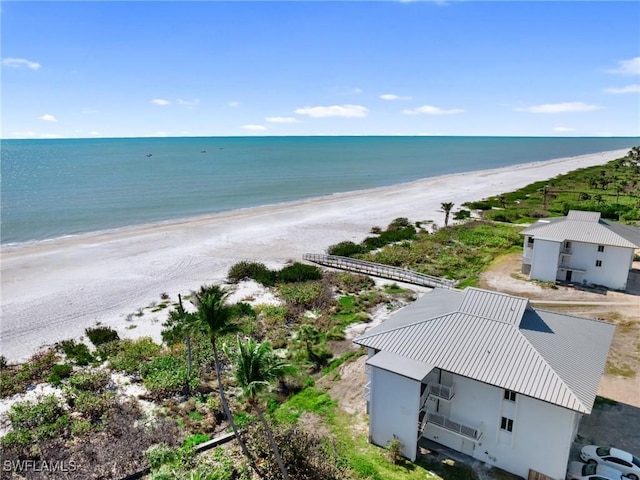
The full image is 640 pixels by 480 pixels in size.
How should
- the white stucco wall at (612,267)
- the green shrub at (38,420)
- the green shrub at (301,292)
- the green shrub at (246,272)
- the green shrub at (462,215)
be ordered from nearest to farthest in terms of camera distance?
the green shrub at (38,420), the green shrub at (301,292), the white stucco wall at (612,267), the green shrub at (246,272), the green shrub at (462,215)

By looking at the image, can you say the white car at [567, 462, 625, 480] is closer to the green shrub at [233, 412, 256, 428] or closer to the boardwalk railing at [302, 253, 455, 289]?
the green shrub at [233, 412, 256, 428]

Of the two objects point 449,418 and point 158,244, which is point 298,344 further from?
point 158,244

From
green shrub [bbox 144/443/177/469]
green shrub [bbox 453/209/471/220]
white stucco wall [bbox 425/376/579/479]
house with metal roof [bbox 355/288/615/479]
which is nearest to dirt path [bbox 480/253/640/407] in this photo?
house with metal roof [bbox 355/288/615/479]

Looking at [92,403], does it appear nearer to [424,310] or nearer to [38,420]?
[38,420]

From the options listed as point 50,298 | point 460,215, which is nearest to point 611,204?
point 460,215

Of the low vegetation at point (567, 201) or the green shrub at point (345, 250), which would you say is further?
the low vegetation at point (567, 201)

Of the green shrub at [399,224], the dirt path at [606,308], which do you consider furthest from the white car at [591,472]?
the green shrub at [399,224]

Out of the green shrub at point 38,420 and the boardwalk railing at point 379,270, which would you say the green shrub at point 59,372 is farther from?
the boardwalk railing at point 379,270
